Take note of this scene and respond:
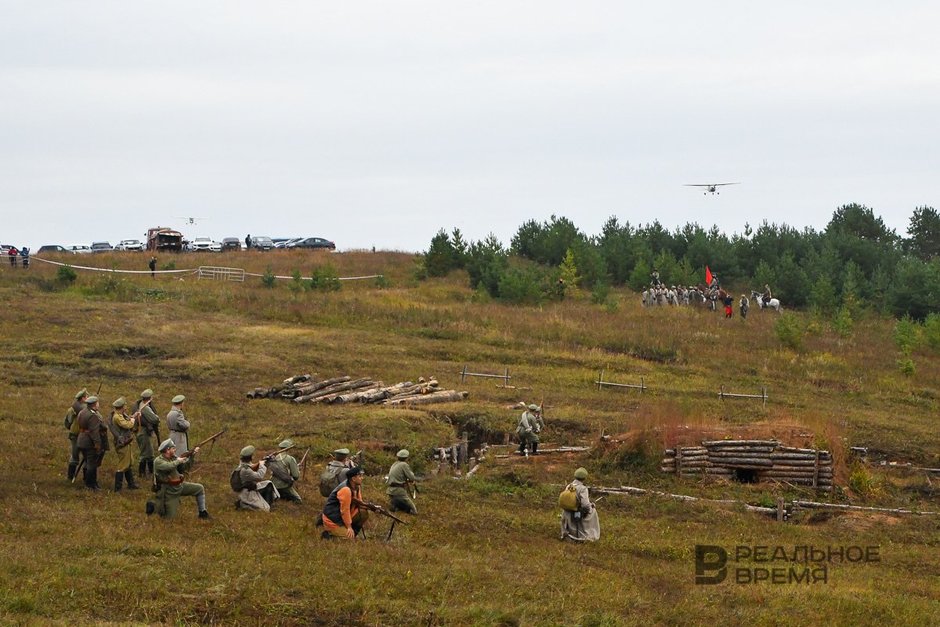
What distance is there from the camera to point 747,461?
94.9 ft

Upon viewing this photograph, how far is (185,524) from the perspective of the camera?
65.7ft

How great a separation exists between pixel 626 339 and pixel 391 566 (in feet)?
118

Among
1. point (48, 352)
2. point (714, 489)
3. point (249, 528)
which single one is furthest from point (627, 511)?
point (48, 352)

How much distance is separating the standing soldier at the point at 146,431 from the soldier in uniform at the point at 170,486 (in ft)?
11.5

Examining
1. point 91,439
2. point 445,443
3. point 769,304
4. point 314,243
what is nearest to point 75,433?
point 91,439

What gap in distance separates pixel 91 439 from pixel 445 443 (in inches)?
472

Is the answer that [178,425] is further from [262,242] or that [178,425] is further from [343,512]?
[262,242]

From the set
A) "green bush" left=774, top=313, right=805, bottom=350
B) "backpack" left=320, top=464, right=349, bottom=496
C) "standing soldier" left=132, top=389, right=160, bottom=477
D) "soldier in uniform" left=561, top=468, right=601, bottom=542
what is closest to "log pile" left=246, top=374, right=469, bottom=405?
"standing soldier" left=132, top=389, right=160, bottom=477

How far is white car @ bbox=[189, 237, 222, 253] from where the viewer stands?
8873 centimetres

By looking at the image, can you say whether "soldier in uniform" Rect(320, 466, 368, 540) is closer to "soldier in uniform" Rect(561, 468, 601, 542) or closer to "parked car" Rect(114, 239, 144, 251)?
"soldier in uniform" Rect(561, 468, 601, 542)

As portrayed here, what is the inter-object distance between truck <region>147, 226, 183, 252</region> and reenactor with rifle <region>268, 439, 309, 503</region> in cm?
6201

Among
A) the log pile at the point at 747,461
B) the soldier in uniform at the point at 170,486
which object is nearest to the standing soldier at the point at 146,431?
the soldier in uniform at the point at 170,486

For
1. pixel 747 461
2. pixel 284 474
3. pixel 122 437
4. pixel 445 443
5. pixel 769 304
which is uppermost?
pixel 769 304

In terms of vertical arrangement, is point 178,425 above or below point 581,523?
above
